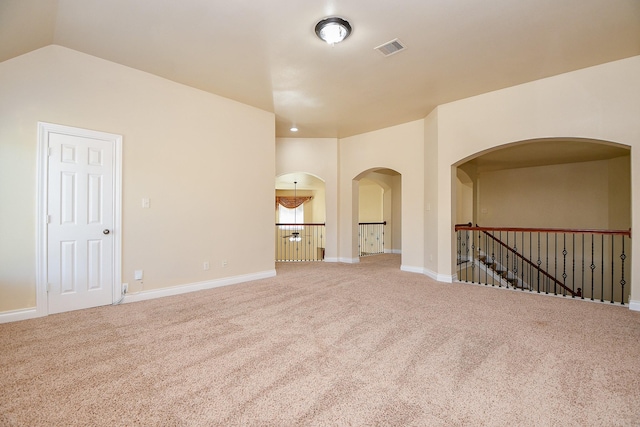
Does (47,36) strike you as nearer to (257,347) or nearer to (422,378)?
(257,347)

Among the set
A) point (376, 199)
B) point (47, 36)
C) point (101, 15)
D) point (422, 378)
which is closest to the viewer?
point (422, 378)

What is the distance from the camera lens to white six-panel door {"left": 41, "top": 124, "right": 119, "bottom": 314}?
3.20m

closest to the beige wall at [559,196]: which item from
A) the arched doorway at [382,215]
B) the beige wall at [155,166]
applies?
the arched doorway at [382,215]

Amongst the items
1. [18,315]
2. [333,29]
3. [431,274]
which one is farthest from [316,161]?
[18,315]

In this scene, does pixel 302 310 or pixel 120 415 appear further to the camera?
pixel 302 310

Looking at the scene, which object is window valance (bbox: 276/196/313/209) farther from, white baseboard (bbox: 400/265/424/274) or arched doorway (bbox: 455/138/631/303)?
white baseboard (bbox: 400/265/424/274)

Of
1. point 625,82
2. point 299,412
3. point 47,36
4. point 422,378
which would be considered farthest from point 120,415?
point 625,82

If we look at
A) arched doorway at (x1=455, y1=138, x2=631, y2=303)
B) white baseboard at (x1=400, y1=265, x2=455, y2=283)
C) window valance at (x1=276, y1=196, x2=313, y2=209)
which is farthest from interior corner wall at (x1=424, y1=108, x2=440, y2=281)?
window valance at (x1=276, y1=196, x2=313, y2=209)

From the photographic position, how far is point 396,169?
6.06 metres

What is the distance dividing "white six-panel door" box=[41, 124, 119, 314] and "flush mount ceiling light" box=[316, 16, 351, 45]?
288 cm

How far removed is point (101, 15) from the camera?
8.96 feet

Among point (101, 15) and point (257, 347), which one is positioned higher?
point (101, 15)

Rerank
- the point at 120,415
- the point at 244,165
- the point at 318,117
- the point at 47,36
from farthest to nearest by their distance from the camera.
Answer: the point at 318,117, the point at 244,165, the point at 47,36, the point at 120,415

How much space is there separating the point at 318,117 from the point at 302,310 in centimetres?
369
